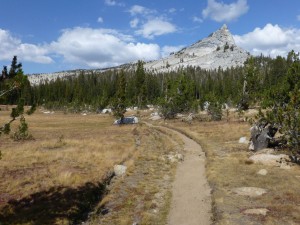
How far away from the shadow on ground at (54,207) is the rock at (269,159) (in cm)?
1524

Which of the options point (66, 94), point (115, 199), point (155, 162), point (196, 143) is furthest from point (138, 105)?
point (115, 199)

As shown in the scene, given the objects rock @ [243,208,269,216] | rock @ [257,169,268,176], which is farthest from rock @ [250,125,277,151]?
rock @ [243,208,269,216]

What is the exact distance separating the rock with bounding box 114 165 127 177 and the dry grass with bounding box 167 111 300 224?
23.6 feet

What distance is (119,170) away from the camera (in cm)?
2877

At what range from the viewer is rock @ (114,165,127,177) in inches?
1119

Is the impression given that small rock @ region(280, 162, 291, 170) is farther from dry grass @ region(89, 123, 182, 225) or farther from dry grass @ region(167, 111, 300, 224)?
dry grass @ region(89, 123, 182, 225)

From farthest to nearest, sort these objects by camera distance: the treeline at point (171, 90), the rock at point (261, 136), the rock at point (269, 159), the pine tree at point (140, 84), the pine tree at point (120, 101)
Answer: the pine tree at point (140, 84) < the treeline at point (171, 90) < the pine tree at point (120, 101) < the rock at point (261, 136) < the rock at point (269, 159)

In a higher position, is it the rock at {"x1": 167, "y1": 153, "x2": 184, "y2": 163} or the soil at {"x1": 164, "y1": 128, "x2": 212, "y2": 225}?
the rock at {"x1": 167, "y1": 153, "x2": 184, "y2": 163}

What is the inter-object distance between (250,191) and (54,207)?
1270cm

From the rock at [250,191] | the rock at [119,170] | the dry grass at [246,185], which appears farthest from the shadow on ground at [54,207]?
the rock at [250,191]

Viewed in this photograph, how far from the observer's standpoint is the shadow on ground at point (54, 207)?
59.2 ft

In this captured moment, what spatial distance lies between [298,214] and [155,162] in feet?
54.8

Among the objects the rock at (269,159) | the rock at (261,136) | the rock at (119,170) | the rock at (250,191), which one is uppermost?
the rock at (261,136)

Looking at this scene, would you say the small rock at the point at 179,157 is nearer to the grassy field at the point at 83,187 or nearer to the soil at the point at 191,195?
the soil at the point at 191,195
